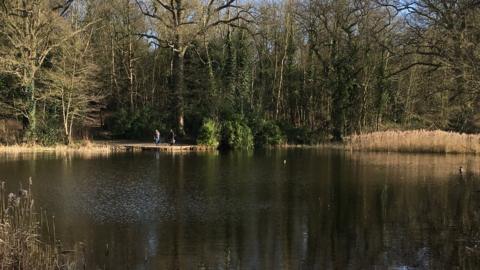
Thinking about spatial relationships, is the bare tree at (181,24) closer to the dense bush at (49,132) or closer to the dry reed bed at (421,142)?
the dense bush at (49,132)

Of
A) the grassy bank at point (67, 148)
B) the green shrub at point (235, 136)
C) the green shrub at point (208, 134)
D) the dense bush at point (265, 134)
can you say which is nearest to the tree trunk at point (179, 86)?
the green shrub at point (208, 134)

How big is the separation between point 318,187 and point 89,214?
785 cm

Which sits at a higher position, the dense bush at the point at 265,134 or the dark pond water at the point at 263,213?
the dense bush at the point at 265,134

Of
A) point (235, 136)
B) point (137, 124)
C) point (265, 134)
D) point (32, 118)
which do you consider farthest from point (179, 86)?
point (32, 118)

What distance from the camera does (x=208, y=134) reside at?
34.2 meters

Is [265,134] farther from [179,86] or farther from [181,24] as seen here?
[181,24]


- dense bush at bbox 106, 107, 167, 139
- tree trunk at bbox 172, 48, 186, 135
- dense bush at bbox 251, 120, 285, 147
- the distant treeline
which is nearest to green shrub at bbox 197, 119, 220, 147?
the distant treeline

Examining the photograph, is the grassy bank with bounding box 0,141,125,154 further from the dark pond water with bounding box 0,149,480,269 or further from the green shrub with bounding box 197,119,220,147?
the dark pond water with bounding box 0,149,480,269

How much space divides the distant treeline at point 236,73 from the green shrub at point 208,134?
69mm

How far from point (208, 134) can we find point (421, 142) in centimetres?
1271

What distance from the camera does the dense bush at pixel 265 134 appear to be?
36688 millimetres

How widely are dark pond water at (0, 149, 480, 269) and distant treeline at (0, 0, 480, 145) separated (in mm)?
9724

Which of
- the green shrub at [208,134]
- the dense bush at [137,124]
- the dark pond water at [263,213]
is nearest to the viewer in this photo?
the dark pond water at [263,213]

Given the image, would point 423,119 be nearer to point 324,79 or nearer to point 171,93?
point 324,79
